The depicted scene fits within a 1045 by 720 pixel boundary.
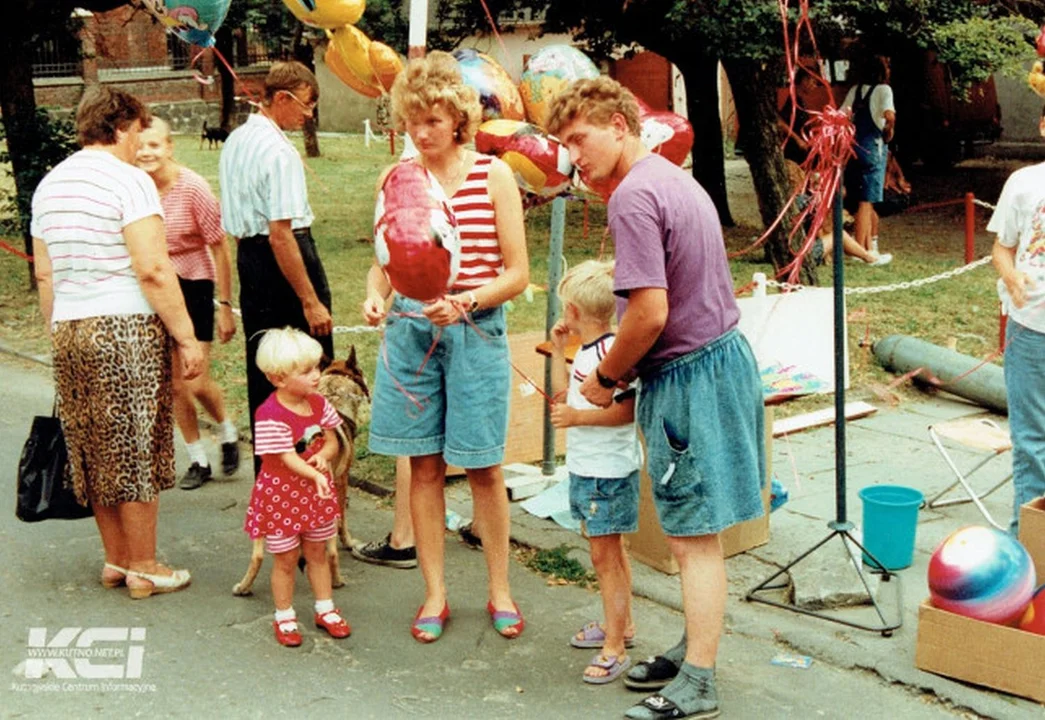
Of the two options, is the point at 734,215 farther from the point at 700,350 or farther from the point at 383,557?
the point at 700,350

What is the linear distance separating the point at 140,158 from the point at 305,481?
6.90 feet

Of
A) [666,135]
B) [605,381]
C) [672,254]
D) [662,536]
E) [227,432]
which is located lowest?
[662,536]

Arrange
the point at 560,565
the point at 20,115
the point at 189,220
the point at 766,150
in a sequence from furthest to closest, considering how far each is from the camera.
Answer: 1. the point at 20,115
2. the point at 766,150
3. the point at 189,220
4. the point at 560,565

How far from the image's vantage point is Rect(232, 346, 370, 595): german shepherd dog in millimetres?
4910

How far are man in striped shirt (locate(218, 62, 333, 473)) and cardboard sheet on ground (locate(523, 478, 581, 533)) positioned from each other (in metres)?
1.27

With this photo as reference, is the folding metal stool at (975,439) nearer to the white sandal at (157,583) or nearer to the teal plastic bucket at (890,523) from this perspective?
the teal plastic bucket at (890,523)

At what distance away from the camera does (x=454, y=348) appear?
4391 mm

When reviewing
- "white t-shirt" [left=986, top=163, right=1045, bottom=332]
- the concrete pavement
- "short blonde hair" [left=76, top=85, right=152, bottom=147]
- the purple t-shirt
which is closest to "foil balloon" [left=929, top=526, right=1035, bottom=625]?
the concrete pavement

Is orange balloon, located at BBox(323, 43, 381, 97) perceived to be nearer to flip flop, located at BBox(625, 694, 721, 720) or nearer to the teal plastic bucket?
the teal plastic bucket

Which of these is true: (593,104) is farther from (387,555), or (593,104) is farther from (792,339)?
(387,555)

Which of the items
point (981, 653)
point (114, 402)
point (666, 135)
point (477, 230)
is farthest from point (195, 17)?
point (981, 653)

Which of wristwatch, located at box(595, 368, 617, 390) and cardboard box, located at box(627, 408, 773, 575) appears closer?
wristwatch, located at box(595, 368, 617, 390)

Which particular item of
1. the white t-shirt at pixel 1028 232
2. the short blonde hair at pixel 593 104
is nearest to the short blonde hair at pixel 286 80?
the short blonde hair at pixel 593 104

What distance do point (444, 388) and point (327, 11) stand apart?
1997 mm
